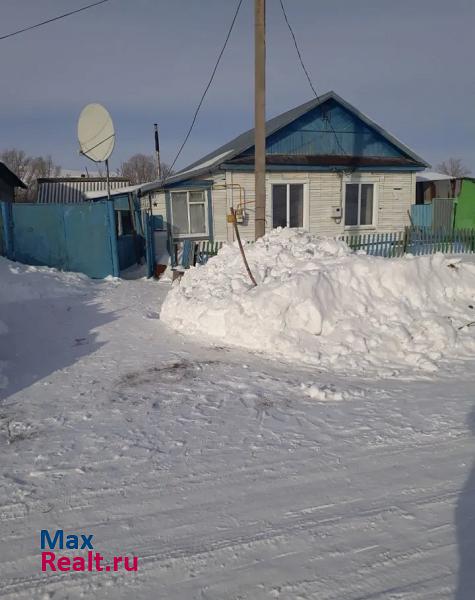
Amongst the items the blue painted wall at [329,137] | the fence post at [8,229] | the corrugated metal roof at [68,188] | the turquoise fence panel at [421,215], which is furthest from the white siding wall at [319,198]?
the corrugated metal roof at [68,188]

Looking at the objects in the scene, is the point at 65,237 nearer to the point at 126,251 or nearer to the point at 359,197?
the point at 126,251

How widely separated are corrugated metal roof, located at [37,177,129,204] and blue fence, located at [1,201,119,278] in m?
14.7

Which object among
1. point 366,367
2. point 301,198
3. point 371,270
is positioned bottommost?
point 366,367

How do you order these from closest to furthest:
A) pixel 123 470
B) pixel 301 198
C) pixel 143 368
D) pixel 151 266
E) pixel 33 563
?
pixel 33 563
pixel 123 470
pixel 143 368
pixel 151 266
pixel 301 198

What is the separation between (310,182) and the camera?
14.2 meters

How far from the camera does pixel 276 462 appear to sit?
3.18 meters

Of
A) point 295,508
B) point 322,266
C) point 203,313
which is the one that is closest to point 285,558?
point 295,508

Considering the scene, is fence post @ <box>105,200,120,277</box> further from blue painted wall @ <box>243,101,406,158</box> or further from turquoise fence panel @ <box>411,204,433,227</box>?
turquoise fence panel @ <box>411,204,433,227</box>

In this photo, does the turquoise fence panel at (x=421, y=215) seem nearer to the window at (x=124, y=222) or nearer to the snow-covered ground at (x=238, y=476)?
the window at (x=124, y=222)

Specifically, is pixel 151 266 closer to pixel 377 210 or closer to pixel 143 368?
pixel 143 368

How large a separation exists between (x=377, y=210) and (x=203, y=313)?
35.2ft

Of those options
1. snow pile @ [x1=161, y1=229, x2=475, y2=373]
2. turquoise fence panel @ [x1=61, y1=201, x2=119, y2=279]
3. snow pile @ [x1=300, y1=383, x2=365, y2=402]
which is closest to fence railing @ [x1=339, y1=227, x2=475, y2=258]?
snow pile @ [x1=161, y1=229, x2=475, y2=373]

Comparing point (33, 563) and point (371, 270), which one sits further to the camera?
point (371, 270)

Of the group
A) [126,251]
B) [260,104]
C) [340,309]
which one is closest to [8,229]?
[126,251]
